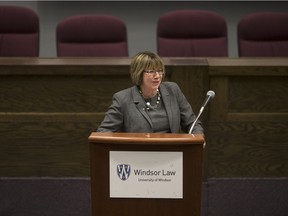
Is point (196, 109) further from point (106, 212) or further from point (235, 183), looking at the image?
point (106, 212)

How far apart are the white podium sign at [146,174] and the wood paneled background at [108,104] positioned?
1036mm

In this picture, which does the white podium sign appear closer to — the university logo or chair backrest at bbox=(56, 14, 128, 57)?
the university logo

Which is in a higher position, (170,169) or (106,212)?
(170,169)

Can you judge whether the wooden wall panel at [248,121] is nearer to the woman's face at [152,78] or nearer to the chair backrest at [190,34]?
the woman's face at [152,78]

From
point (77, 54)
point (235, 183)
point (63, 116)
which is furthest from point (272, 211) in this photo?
point (77, 54)

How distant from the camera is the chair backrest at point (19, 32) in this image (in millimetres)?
3420

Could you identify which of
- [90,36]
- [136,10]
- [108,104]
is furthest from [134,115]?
[136,10]

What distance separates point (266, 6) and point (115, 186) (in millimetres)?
3348

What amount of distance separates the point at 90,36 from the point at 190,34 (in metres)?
0.63

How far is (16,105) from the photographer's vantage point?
2.51 m

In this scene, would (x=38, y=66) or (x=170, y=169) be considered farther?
(x=38, y=66)

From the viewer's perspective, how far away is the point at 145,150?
4.78ft

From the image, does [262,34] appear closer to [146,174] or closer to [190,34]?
[190,34]

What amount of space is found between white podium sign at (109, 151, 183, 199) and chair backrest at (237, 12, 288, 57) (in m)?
2.11
